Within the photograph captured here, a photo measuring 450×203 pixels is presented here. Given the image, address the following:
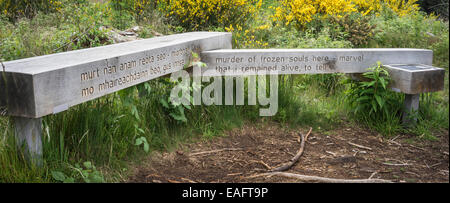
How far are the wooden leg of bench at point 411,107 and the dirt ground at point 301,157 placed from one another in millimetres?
216

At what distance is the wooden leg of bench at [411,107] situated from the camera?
14.4 feet

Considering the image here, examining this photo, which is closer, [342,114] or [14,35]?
[342,114]

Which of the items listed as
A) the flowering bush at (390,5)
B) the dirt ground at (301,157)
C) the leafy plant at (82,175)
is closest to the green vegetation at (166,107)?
the leafy plant at (82,175)

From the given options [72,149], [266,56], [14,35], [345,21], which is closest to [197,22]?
[345,21]

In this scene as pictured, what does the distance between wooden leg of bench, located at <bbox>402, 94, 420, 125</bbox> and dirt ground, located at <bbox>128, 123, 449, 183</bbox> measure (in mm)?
216

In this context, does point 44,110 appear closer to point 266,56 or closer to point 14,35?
point 266,56

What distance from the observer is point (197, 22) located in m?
8.16

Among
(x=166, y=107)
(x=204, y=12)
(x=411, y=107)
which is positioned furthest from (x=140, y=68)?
(x=204, y=12)

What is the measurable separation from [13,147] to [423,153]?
3.44 m

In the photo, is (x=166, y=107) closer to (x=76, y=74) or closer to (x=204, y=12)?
(x=76, y=74)

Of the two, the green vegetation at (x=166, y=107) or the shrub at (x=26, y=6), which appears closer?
the green vegetation at (x=166, y=107)

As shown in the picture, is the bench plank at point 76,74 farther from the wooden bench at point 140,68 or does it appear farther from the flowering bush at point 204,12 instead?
the flowering bush at point 204,12

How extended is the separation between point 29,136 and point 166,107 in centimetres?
146

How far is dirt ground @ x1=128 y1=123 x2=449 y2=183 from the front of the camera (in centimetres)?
339
